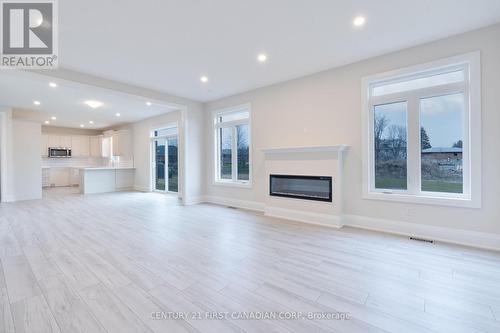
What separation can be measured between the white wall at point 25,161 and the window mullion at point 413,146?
10.1 metres

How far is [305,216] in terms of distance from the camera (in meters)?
4.41

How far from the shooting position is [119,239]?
134 inches

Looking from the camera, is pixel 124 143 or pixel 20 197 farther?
pixel 124 143

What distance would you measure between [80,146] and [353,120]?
12.7 metres

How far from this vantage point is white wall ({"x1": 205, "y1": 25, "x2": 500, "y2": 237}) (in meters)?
2.95

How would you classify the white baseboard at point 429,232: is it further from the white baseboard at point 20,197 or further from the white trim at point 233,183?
the white baseboard at point 20,197

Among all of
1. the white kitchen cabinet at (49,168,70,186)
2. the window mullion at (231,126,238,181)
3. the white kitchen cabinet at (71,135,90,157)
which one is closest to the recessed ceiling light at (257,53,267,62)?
the window mullion at (231,126,238,181)

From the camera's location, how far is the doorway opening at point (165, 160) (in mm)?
8289

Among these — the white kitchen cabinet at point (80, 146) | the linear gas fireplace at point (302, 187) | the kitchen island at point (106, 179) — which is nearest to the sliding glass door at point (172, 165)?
the kitchen island at point (106, 179)

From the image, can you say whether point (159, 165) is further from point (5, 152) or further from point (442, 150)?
point (442, 150)

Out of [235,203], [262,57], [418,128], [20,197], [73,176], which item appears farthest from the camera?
[73,176]

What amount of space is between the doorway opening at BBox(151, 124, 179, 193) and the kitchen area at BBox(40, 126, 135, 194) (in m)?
1.53

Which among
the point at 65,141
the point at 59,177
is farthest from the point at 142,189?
the point at 65,141

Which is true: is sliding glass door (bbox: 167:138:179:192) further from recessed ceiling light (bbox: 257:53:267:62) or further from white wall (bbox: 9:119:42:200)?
recessed ceiling light (bbox: 257:53:267:62)
